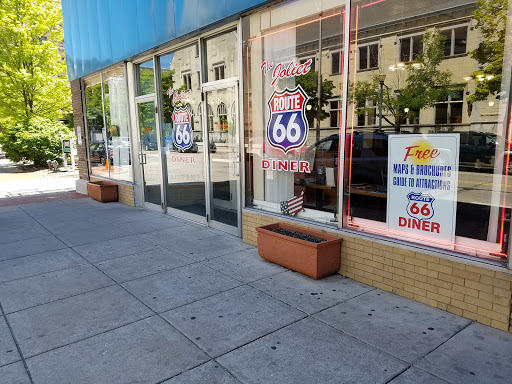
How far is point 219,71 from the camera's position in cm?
607

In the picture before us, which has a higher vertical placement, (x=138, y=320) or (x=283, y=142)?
(x=283, y=142)

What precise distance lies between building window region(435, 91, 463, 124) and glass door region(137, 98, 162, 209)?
5582 mm

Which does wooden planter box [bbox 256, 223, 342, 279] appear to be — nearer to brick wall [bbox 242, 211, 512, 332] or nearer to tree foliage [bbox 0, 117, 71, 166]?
brick wall [bbox 242, 211, 512, 332]

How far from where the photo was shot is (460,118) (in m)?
3.61

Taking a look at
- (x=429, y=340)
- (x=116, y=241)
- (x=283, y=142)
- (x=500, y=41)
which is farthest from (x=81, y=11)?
(x=429, y=340)

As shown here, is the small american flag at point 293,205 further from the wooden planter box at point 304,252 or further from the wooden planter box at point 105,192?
the wooden planter box at point 105,192

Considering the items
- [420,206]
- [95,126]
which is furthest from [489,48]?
[95,126]

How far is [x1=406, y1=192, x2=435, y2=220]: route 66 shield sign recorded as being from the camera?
3.69m

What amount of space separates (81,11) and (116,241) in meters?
6.61

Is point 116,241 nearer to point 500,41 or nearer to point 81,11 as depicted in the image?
point 500,41

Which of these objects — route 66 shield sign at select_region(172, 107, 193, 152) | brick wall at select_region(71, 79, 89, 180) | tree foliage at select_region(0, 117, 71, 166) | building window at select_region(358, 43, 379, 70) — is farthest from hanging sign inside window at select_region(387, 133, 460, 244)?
tree foliage at select_region(0, 117, 71, 166)

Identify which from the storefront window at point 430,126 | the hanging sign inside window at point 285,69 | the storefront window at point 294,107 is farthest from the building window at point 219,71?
the storefront window at point 430,126

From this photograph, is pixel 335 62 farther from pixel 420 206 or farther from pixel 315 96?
pixel 420 206

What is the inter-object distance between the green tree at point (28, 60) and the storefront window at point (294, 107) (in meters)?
16.0
